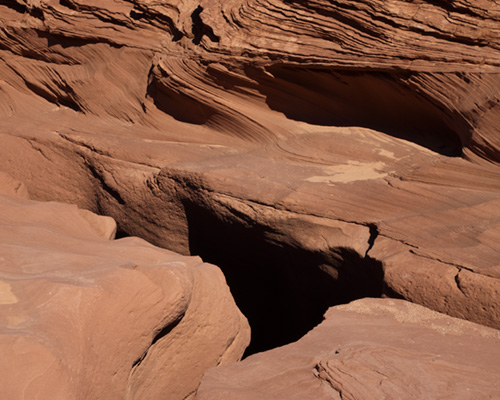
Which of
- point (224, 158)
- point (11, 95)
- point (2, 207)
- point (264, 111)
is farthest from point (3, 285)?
point (11, 95)

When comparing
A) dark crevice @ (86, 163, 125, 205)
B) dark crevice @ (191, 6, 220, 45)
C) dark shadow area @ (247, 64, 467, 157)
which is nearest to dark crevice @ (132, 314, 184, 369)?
dark crevice @ (86, 163, 125, 205)

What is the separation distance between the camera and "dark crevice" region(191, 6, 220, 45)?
13.6 ft

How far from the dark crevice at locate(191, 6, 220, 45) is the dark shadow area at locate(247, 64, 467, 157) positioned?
37 centimetres

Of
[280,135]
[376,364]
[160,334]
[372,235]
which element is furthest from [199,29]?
[376,364]

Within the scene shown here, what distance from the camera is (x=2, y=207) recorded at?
11.4 feet

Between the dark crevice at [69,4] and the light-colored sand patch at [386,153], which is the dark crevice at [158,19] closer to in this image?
the dark crevice at [69,4]

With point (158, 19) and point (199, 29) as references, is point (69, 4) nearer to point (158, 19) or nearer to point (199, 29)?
point (158, 19)

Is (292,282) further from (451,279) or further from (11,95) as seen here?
(11,95)

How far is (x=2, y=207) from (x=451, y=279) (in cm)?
258

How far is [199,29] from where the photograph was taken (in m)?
4.25

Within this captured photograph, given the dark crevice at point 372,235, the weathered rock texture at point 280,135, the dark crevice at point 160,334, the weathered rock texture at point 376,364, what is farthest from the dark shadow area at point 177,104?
the weathered rock texture at point 376,364

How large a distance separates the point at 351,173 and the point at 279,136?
66 cm

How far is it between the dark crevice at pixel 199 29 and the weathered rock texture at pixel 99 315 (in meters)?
1.59

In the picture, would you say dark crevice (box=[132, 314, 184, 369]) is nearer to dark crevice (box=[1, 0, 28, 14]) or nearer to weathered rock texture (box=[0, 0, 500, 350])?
weathered rock texture (box=[0, 0, 500, 350])
